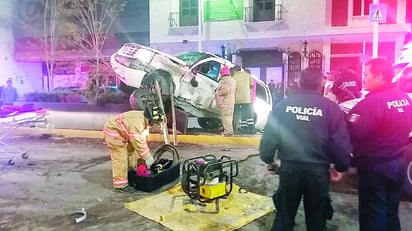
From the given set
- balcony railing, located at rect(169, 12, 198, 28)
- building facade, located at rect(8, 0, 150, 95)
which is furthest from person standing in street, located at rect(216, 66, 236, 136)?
balcony railing, located at rect(169, 12, 198, 28)

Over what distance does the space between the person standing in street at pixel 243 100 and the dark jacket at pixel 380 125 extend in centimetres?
642

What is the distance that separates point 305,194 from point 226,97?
6.08m

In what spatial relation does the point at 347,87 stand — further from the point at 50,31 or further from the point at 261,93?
the point at 50,31

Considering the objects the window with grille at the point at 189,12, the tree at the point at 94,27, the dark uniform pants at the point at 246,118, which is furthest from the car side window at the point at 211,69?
the window with grille at the point at 189,12

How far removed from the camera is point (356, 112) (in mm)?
3371

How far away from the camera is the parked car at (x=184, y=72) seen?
32.1ft

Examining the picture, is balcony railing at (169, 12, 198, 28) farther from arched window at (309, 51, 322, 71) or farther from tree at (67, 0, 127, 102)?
arched window at (309, 51, 322, 71)

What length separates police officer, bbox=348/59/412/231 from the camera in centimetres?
329

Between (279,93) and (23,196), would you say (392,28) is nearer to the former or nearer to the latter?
(279,93)

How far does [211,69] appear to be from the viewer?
10.2m

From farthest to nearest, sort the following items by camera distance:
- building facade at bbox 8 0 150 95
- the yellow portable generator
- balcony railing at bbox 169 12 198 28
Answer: building facade at bbox 8 0 150 95 → balcony railing at bbox 169 12 198 28 → the yellow portable generator

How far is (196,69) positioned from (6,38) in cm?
1877

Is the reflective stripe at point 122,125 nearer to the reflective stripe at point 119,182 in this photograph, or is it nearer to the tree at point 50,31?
the reflective stripe at point 119,182

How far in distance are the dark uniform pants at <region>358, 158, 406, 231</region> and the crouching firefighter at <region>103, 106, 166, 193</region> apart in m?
2.84
